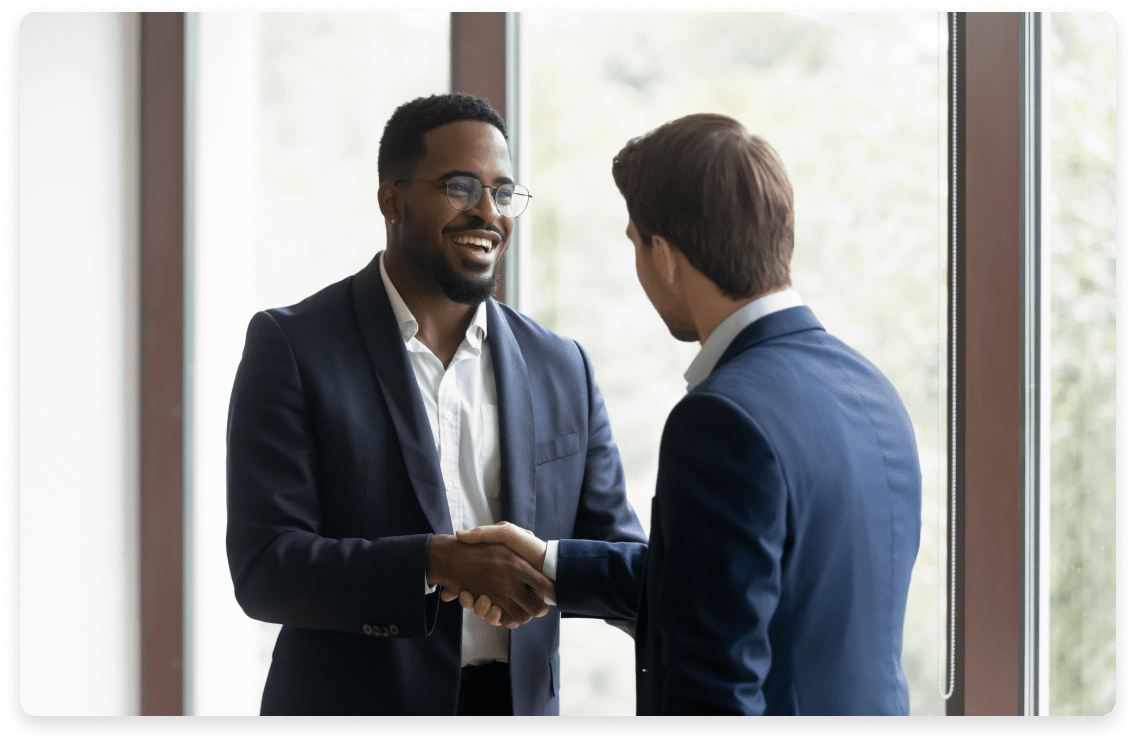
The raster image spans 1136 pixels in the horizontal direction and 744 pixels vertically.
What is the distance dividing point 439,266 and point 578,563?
0.53 meters

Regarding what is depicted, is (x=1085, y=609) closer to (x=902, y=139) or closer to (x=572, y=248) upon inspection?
(x=902, y=139)

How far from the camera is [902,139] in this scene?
1571 mm

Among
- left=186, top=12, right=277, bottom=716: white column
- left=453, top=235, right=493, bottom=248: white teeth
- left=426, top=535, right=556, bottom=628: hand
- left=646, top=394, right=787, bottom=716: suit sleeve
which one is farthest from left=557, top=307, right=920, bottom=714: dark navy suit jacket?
left=186, top=12, right=277, bottom=716: white column

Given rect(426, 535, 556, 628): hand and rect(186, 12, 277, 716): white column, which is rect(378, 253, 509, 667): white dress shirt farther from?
rect(186, 12, 277, 716): white column

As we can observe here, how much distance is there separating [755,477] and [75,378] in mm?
1183

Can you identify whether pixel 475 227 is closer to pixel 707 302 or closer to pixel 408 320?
pixel 408 320

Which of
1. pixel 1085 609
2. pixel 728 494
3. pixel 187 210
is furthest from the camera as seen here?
pixel 187 210

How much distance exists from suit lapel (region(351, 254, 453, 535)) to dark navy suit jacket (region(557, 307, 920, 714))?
0.39 m

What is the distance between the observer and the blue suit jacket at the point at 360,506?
4.27 feet

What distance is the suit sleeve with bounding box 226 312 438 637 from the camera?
4.22 ft

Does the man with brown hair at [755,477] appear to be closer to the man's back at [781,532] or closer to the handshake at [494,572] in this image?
the man's back at [781,532]

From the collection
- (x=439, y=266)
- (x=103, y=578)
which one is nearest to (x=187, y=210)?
(x=439, y=266)

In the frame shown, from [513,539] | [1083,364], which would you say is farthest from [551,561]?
[1083,364]

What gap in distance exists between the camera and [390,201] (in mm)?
1452
